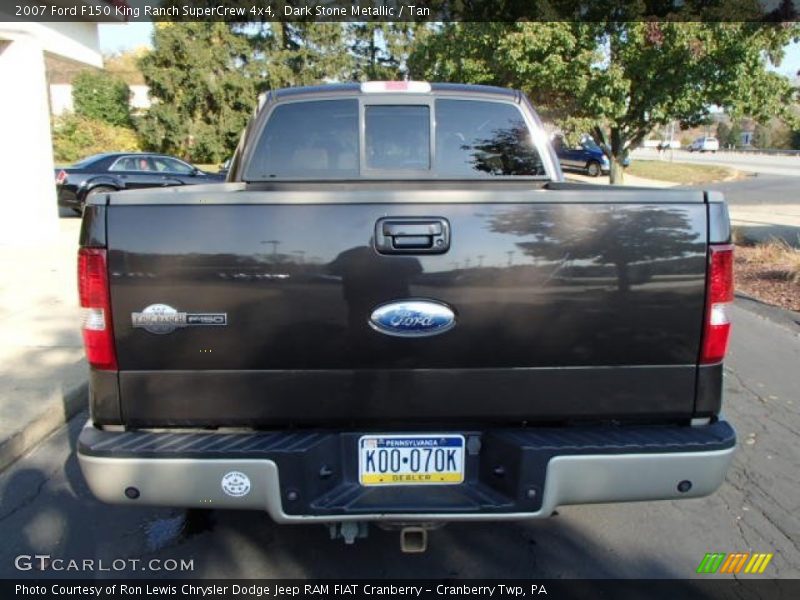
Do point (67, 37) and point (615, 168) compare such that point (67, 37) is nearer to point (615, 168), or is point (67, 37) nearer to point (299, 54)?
point (615, 168)

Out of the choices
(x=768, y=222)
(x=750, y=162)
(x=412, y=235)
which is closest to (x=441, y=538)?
(x=412, y=235)

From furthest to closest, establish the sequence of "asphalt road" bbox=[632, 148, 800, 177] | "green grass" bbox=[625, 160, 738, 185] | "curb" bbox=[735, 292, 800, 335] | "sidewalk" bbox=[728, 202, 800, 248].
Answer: "asphalt road" bbox=[632, 148, 800, 177], "green grass" bbox=[625, 160, 738, 185], "sidewalk" bbox=[728, 202, 800, 248], "curb" bbox=[735, 292, 800, 335]

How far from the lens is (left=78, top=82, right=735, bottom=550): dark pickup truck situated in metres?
2.17

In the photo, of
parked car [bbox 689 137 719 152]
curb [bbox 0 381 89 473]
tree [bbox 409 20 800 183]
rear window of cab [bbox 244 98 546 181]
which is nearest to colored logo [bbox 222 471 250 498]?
rear window of cab [bbox 244 98 546 181]

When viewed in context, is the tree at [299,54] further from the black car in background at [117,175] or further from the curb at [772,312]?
the curb at [772,312]

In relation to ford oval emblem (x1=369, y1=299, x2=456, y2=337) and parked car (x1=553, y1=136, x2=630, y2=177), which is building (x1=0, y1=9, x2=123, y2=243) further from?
parked car (x1=553, y1=136, x2=630, y2=177)

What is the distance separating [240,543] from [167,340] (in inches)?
50.3

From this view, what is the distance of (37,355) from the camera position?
5426 millimetres

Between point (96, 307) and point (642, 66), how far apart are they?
416 inches

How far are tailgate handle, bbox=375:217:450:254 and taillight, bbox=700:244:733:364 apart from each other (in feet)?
3.02

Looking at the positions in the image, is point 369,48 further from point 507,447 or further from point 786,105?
point 507,447

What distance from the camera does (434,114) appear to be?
12.4 ft

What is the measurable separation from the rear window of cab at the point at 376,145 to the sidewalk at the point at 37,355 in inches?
87.2

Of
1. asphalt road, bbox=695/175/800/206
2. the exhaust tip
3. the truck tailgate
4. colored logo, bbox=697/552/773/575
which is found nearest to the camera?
the truck tailgate
